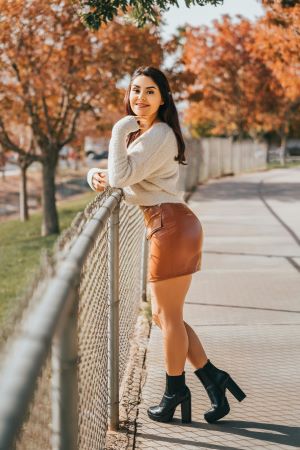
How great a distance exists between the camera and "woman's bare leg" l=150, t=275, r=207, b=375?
3.78 meters

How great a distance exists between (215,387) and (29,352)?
2919 mm

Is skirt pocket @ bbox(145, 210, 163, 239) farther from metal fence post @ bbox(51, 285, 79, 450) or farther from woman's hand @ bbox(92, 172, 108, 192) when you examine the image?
metal fence post @ bbox(51, 285, 79, 450)

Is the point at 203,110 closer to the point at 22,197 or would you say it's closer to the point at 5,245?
the point at 22,197

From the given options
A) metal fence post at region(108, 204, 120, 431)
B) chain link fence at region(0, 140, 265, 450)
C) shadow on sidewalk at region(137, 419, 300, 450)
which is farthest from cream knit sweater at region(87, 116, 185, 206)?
shadow on sidewalk at region(137, 419, 300, 450)

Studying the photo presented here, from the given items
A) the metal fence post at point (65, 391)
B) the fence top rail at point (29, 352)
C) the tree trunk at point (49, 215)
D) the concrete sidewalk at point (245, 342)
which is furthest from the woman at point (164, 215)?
the tree trunk at point (49, 215)

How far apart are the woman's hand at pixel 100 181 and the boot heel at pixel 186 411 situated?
3.90 feet

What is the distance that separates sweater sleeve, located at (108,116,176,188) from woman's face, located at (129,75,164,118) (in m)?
0.20

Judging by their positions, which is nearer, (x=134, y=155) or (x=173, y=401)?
(x=134, y=155)

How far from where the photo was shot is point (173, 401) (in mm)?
3918

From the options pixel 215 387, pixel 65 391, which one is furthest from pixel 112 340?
pixel 65 391

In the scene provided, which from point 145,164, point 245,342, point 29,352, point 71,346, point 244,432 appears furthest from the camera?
point 245,342

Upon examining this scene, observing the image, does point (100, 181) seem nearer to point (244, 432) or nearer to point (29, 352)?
point (244, 432)

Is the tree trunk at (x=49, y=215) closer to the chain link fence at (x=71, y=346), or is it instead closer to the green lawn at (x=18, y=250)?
the green lawn at (x=18, y=250)

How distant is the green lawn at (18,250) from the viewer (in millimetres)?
13957
